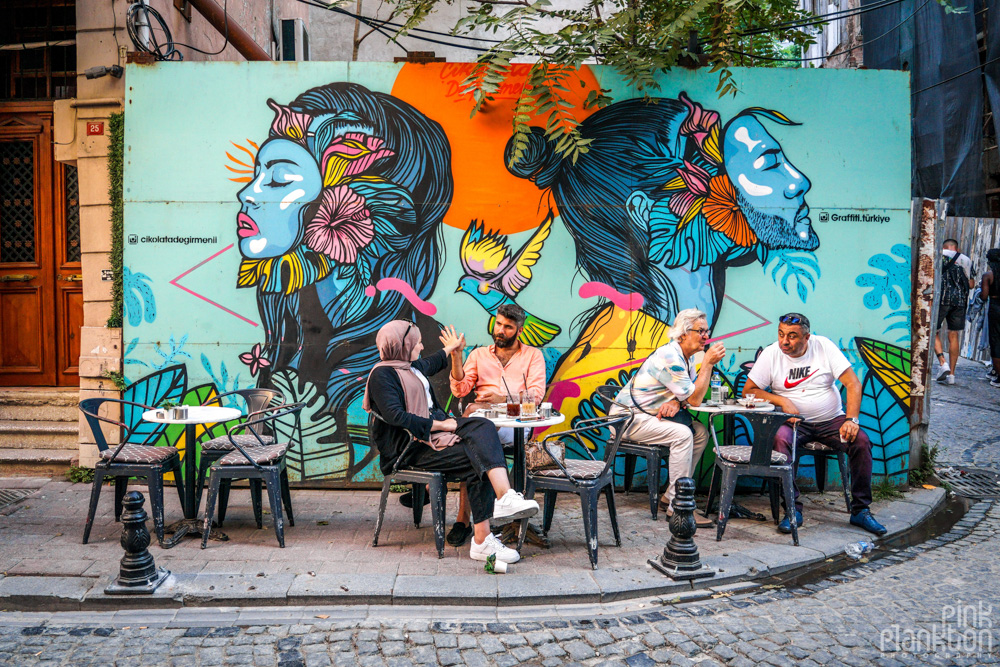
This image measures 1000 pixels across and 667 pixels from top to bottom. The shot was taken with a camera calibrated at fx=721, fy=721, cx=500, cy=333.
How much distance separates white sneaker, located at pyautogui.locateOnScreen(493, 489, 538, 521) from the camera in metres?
4.69

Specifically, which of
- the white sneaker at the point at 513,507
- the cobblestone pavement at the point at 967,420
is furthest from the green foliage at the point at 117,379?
the cobblestone pavement at the point at 967,420

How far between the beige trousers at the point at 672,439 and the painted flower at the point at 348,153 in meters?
3.23

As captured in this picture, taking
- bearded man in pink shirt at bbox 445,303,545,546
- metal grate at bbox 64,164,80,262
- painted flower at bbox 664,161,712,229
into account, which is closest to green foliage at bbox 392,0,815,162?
painted flower at bbox 664,161,712,229

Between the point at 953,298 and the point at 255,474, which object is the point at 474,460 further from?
the point at 953,298

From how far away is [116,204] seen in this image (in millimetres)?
6582

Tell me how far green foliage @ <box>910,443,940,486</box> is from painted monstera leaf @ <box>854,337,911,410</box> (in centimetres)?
63

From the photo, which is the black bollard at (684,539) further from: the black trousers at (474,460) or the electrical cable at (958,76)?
the electrical cable at (958,76)

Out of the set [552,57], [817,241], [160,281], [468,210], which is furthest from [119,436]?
[817,241]

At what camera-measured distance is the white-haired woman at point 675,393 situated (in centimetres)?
570

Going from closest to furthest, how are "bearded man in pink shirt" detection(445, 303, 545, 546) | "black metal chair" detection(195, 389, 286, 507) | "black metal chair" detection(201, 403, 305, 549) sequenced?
"black metal chair" detection(201, 403, 305, 549) → "black metal chair" detection(195, 389, 286, 507) → "bearded man in pink shirt" detection(445, 303, 545, 546)

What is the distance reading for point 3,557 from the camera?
477 centimetres

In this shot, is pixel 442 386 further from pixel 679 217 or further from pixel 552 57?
pixel 552 57

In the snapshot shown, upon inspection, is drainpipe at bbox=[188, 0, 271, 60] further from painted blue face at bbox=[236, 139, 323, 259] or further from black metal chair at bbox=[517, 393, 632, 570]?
black metal chair at bbox=[517, 393, 632, 570]

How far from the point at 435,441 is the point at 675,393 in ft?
6.70
